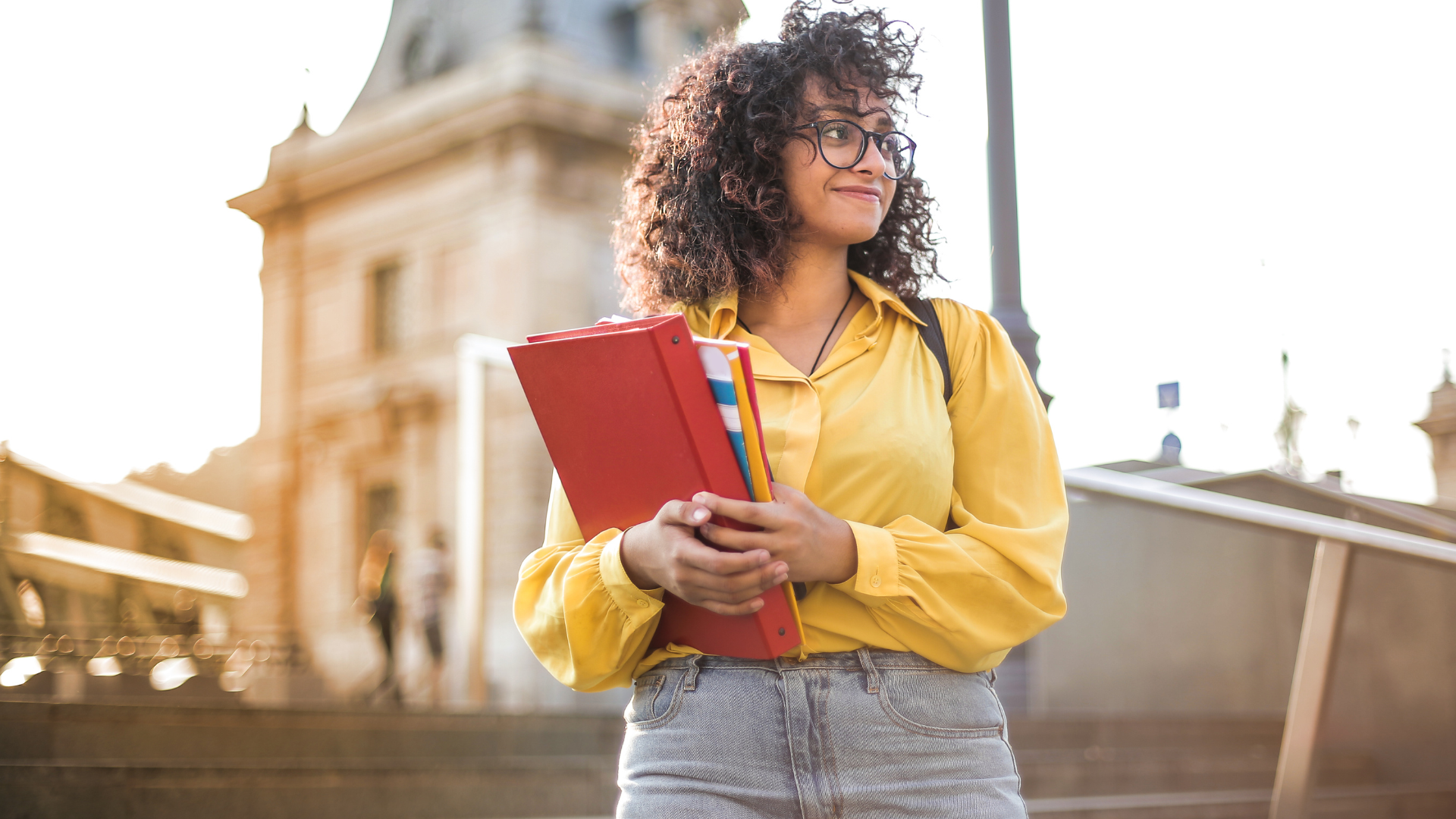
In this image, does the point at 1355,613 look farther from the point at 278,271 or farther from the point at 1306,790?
the point at 278,271

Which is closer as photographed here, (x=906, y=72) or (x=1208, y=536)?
(x=906, y=72)

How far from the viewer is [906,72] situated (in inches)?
77.0

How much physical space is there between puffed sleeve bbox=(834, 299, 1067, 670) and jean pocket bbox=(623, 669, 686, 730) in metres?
0.28

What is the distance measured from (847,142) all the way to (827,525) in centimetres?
63

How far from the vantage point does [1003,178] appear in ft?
17.1

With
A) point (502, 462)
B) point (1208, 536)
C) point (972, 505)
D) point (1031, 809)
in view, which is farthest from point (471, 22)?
point (972, 505)

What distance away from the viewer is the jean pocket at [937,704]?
163 cm

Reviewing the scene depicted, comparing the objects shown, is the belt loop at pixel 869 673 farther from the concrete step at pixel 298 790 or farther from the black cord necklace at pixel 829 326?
the concrete step at pixel 298 790

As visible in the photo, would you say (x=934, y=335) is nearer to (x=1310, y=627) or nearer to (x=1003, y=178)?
(x=1310, y=627)

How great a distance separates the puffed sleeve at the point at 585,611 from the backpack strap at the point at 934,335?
53 cm

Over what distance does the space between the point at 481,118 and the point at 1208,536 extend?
628 inches

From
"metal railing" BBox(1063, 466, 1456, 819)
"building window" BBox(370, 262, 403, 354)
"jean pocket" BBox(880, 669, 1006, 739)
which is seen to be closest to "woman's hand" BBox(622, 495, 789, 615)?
"jean pocket" BBox(880, 669, 1006, 739)

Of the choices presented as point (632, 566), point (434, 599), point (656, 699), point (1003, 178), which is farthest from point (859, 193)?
point (434, 599)

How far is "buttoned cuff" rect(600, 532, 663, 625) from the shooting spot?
1.63 metres
